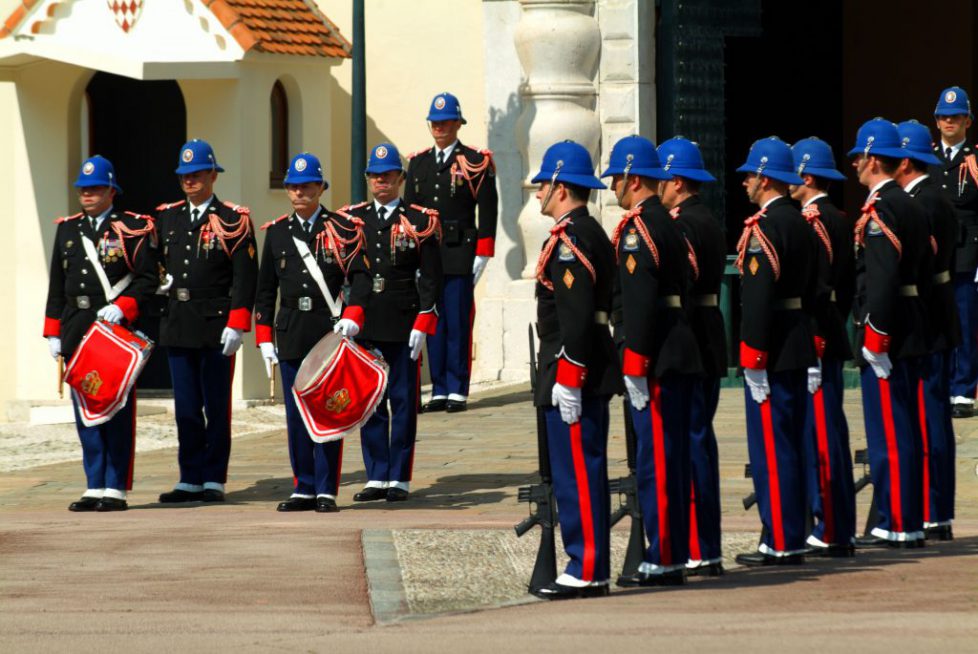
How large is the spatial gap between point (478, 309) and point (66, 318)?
7.37 meters

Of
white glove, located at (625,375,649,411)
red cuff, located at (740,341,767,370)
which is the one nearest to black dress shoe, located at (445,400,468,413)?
red cuff, located at (740,341,767,370)

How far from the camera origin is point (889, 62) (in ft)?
80.4

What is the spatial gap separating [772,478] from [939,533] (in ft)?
4.14

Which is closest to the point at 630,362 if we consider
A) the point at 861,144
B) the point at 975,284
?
the point at 861,144

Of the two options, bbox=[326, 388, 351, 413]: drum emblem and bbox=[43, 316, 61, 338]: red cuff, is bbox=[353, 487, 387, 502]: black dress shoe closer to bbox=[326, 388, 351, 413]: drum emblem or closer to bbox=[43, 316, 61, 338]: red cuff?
bbox=[326, 388, 351, 413]: drum emblem

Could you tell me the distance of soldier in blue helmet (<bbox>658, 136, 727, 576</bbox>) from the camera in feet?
32.3

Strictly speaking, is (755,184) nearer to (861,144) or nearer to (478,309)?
(861,144)

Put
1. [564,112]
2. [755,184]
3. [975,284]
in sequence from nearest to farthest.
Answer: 1. [755,184]
2. [975,284]
3. [564,112]

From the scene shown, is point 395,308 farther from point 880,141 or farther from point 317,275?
point 880,141

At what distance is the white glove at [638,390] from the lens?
955 cm

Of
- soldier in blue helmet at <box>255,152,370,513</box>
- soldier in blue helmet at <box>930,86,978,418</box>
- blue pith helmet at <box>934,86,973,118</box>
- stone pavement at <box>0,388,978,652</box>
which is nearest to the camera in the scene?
stone pavement at <box>0,388,978,652</box>

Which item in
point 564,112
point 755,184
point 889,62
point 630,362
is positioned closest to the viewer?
point 630,362

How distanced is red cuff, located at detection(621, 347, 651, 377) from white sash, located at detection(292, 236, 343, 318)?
325cm

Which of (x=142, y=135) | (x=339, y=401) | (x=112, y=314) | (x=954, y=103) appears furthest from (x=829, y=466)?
(x=142, y=135)
